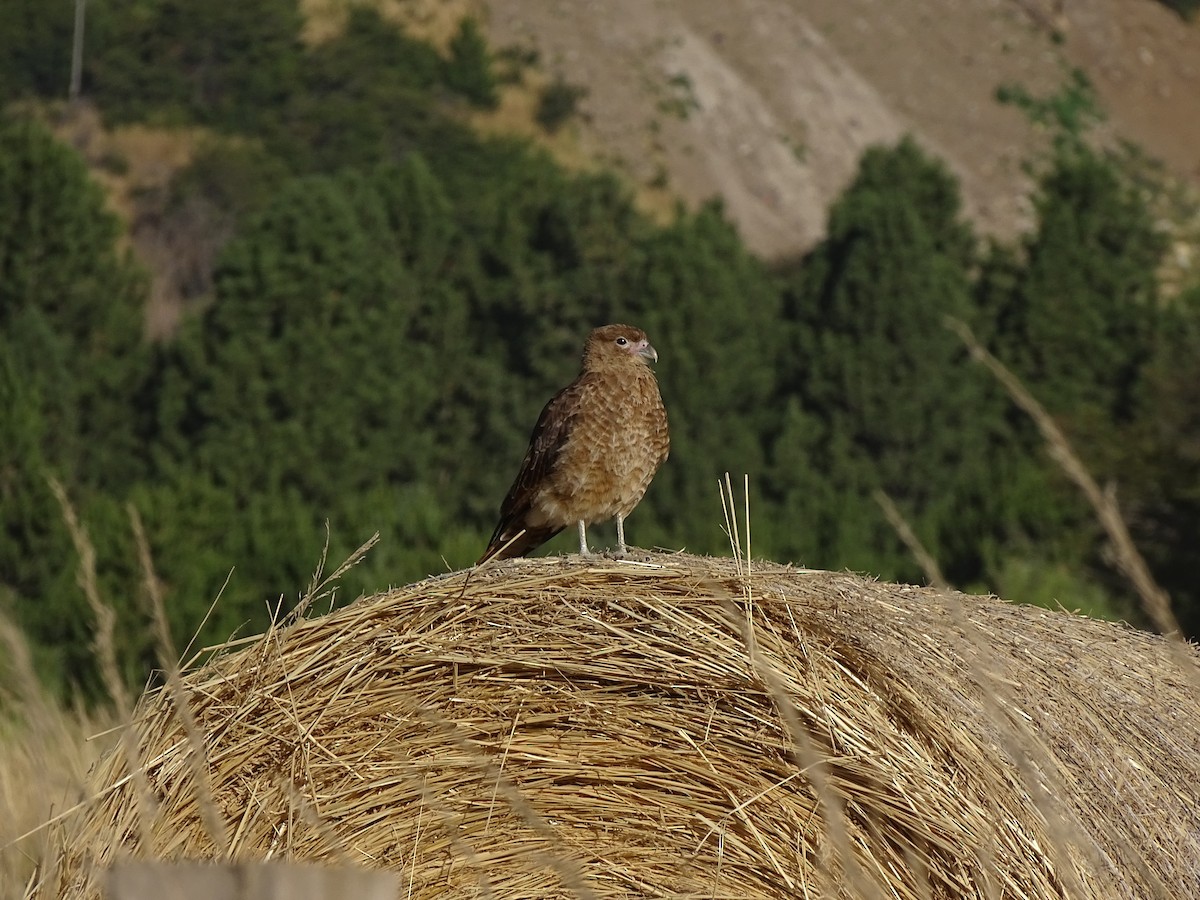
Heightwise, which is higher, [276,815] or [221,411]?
[276,815]

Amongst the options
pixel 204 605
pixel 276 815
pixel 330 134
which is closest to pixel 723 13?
pixel 330 134

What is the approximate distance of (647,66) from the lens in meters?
62.1

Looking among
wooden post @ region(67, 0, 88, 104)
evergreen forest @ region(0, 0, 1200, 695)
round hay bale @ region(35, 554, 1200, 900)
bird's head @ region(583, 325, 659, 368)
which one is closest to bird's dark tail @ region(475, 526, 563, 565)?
bird's head @ region(583, 325, 659, 368)

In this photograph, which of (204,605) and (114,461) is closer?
(204,605)

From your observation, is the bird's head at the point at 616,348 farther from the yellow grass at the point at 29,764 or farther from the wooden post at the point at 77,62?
the wooden post at the point at 77,62

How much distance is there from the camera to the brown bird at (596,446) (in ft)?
21.6

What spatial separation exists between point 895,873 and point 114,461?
1128 inches

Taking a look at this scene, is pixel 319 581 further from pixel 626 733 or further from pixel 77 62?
pixel 77 62

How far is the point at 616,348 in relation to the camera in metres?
6.87

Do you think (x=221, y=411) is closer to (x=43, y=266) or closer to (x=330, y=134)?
(x=43, y=266)

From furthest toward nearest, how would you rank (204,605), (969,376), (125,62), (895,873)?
(125,62) < (969,376) < (204,605) < (895,873)

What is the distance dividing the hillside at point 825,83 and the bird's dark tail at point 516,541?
163 feet

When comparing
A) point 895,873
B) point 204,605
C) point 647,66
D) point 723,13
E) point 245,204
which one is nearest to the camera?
point 895,873

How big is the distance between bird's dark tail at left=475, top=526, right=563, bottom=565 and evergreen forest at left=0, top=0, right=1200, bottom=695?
53.1ft
